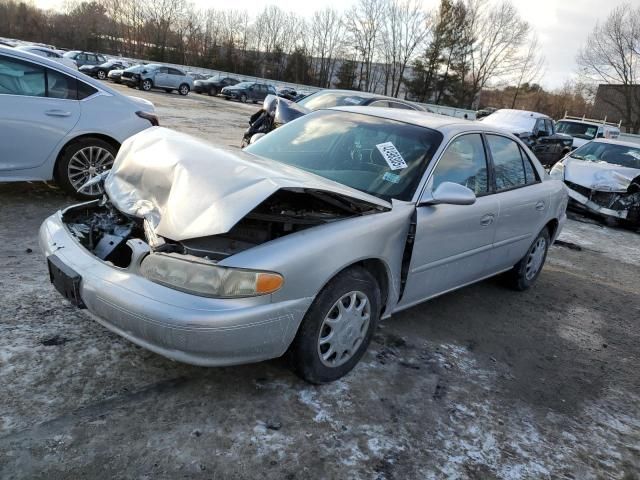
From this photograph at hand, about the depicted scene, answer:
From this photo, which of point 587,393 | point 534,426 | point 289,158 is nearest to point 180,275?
point 289,158

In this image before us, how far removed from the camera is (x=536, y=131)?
48.8 feet

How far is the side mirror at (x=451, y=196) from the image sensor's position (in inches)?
124

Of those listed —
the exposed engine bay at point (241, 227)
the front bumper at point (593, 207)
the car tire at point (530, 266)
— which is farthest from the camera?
the front bumper at point (593, 207)

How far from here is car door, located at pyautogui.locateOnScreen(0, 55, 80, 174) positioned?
4977 millimetres

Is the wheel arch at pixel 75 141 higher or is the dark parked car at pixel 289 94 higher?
the dark parked car at pixel 289 94

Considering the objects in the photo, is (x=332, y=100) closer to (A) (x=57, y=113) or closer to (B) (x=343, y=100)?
(B) (x=343, y=100)

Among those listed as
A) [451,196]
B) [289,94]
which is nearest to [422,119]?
[451,196]

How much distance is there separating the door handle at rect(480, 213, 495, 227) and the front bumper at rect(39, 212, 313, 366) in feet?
6.07

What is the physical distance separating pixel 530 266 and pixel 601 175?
5.34 metres

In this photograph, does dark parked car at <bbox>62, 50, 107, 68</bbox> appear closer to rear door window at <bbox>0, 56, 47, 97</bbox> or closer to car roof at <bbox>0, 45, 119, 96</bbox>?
car roof at <bbox>0, 45, 119, 96</bbox>

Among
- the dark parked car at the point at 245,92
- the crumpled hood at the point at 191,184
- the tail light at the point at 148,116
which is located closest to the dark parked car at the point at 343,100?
the tail light at the point at 148,116

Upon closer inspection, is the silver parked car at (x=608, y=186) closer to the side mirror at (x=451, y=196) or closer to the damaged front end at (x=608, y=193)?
the damaged front end at (x=608, y=193)

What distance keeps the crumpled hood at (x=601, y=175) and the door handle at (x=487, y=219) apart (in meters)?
6.43

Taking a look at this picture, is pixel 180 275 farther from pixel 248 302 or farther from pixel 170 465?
pixel 170 465
